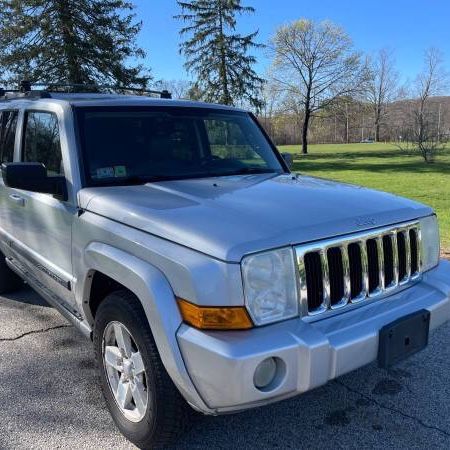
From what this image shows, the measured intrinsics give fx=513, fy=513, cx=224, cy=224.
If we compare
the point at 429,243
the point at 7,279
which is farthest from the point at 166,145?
the point at 7,279

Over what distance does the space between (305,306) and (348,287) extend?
1.05 feet

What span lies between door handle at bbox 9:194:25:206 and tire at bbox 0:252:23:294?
3.88 ft

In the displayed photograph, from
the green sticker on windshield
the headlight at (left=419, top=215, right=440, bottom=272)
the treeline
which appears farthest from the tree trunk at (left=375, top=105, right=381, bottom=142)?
the green sticker on windshield

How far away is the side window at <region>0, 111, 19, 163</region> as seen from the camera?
4.39 m

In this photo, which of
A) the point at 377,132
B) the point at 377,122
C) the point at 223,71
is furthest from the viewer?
the point at 377,132

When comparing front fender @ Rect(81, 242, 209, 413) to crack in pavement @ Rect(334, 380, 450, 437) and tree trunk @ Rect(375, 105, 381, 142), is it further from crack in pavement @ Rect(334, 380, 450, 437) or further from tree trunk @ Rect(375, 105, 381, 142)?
tree trunk @ Rect(375, 105, 381, 142)

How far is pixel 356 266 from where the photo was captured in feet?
8.81

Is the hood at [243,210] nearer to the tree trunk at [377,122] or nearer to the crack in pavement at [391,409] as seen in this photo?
the crack in pavement at [391,409]

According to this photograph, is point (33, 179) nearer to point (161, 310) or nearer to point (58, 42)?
point (161, 310)

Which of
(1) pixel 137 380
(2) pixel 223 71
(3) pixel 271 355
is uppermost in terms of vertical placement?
(2) pixel 223 71

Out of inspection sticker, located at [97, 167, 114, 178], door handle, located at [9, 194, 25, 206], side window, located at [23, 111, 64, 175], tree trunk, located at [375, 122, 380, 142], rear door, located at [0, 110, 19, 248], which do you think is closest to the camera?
inspection sticker, located at [97, 167, 114, 178]

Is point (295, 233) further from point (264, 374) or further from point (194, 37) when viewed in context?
point (194, 37)

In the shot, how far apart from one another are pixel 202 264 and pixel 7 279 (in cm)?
375

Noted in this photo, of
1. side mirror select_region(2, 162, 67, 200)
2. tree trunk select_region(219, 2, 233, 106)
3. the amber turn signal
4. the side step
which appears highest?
tree trunk select_region(219, 2, 233, 106)
